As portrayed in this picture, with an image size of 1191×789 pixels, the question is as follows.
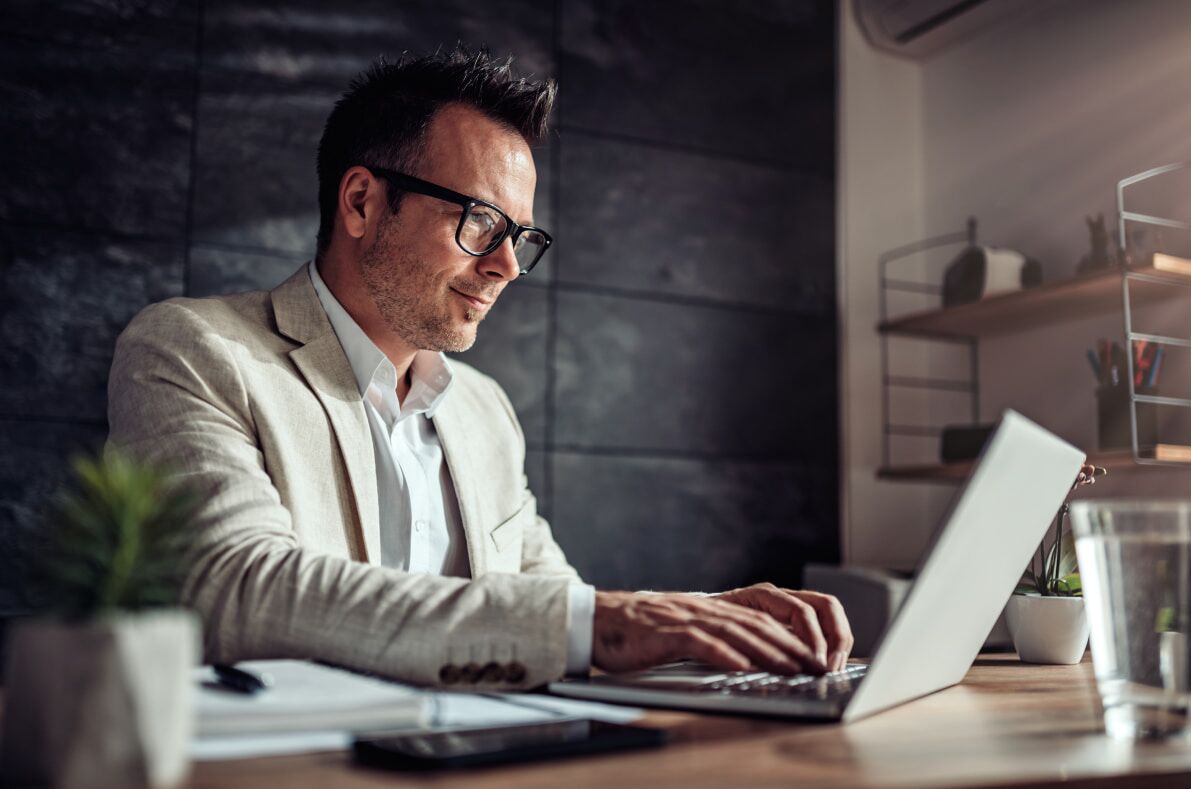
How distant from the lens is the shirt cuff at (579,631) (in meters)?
0.95

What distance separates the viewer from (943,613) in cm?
83

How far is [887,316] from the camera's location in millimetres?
3768

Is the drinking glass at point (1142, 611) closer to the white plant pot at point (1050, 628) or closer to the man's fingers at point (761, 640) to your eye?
the man's fingers at point (761, 640)

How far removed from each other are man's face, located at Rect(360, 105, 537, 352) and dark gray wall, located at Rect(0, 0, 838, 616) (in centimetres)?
122

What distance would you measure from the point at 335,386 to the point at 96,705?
1065 mm

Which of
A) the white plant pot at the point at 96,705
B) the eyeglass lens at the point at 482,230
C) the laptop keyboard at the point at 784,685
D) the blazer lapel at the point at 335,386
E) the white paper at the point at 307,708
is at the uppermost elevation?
the eyeglass lens at the point at 482,230

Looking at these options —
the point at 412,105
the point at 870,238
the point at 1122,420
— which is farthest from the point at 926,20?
the point at 412,105

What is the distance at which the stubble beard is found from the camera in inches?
70.9

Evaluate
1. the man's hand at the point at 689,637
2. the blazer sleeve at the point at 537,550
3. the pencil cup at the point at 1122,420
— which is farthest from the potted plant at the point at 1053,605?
the pencil cup at the point at 1122,420

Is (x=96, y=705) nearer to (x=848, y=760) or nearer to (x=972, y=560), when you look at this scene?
(x=848, y=760)

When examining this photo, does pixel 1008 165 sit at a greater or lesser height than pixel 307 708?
greater

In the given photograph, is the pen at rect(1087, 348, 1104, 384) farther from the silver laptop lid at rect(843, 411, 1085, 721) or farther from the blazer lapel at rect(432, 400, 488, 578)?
the silver laptop lid at rect(843, 411, 1085, 721)

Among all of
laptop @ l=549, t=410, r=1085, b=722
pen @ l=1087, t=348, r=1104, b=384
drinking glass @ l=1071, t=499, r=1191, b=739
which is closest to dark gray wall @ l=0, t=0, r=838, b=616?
pen @ l=1087, t=348, r=1104, b=384

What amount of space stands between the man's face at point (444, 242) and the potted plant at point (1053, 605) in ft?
3.16
